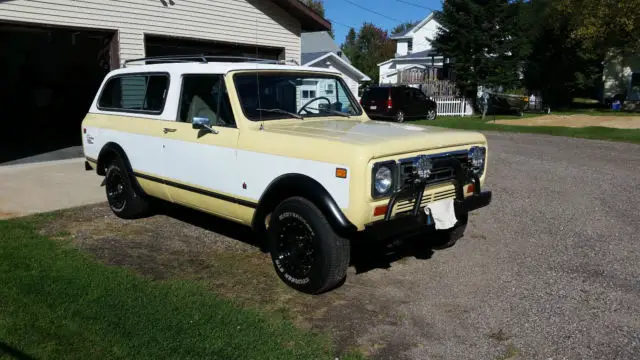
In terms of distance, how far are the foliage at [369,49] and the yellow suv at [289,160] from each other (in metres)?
47.9

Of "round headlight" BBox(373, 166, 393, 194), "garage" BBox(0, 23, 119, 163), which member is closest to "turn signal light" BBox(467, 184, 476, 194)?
"round headlight" BBox(373, 166, 393, 194)

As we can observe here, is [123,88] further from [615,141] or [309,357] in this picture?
[615,141]

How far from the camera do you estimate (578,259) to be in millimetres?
5297

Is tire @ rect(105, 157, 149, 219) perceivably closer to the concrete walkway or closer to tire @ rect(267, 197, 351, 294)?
the concrete walkway

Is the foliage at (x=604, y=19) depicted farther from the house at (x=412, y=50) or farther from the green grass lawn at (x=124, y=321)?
the green grass lawn at (x=124, y=321)

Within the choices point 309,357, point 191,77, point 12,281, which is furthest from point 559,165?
point 12,281

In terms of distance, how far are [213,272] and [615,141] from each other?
14.9 metres

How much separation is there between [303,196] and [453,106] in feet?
84.9

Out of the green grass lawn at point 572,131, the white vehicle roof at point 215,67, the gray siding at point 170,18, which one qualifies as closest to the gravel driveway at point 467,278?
the white vehicle roof at point 215,67

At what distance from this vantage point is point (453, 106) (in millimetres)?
→ 28656

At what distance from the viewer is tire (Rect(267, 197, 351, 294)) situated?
407 cm

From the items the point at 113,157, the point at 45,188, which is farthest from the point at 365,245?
the point at 45,188

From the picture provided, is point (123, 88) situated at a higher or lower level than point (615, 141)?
higher

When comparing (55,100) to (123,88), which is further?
(55,100)
